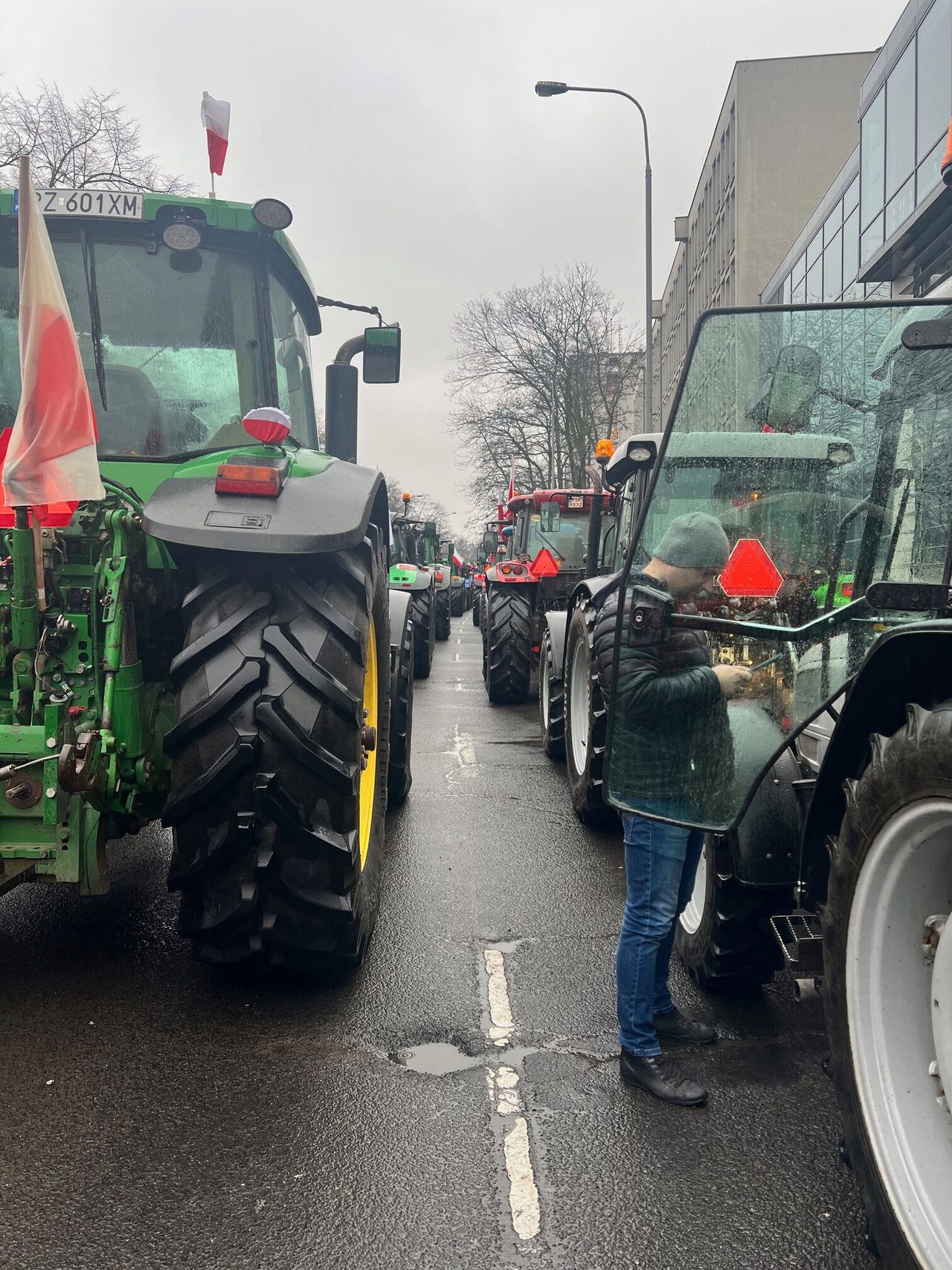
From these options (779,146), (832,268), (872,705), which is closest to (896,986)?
(872,705)

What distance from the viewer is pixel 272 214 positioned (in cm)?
404

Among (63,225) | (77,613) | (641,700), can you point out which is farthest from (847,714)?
(63,225)

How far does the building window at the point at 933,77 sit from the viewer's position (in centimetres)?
1628

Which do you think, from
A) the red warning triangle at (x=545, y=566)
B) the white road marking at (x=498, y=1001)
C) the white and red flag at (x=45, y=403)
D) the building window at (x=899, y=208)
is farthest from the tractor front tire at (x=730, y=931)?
the building window at (x=899, y=208)

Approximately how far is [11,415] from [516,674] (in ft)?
26.1

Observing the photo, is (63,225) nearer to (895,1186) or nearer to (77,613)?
(77,613)

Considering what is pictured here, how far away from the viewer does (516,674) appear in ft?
37.7

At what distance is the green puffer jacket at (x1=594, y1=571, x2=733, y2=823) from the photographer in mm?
2729

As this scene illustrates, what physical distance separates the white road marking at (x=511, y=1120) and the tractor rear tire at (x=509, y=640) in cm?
730

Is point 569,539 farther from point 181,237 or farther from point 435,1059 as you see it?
point 435,1059

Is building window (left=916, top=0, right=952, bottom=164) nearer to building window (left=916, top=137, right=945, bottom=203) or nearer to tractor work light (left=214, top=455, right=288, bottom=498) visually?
building window (left=916, top=137, right=945, bottom=203)

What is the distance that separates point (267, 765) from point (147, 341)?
5.98ft

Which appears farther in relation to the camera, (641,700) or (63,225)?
(63,225)

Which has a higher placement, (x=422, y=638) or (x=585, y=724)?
(x=585, y=724)
